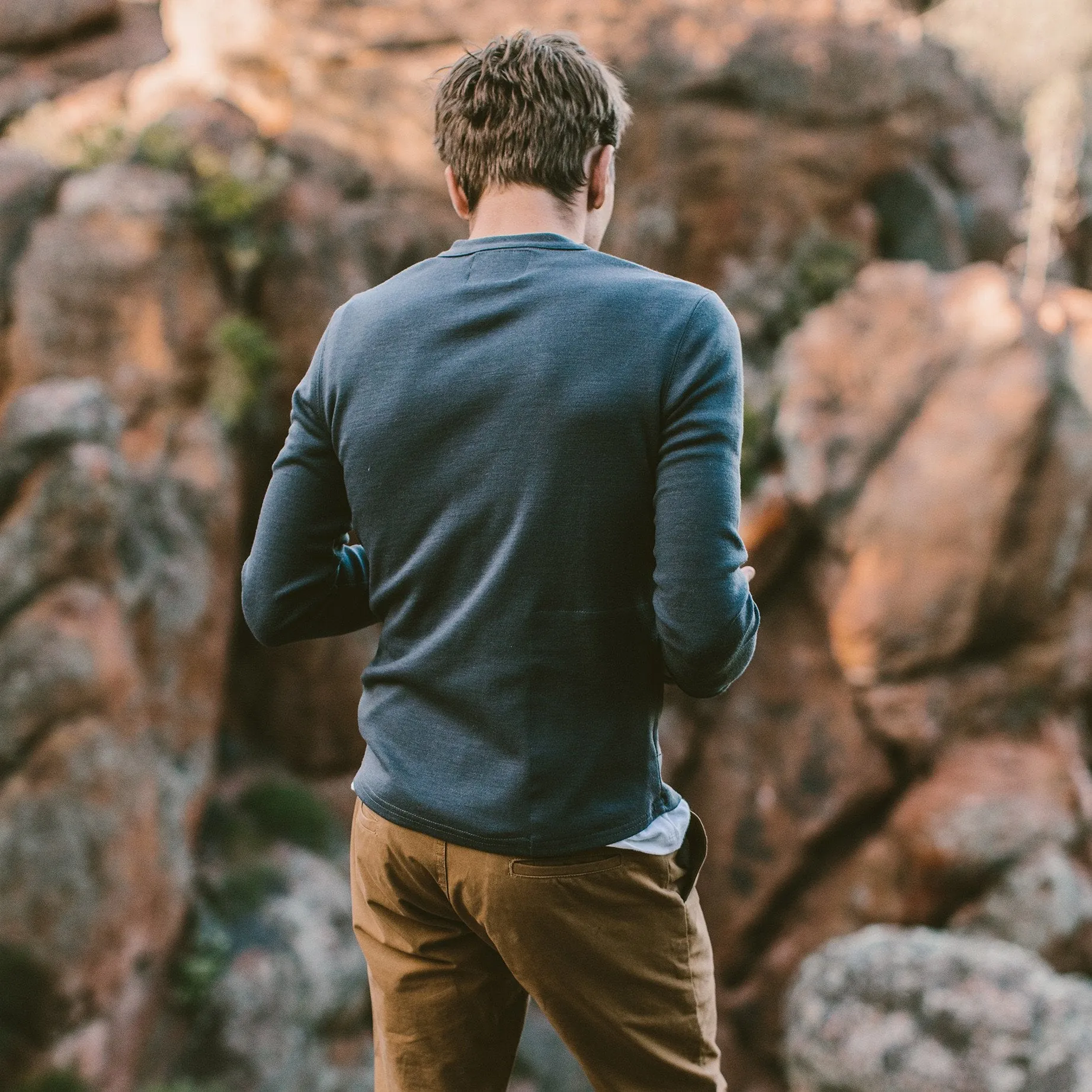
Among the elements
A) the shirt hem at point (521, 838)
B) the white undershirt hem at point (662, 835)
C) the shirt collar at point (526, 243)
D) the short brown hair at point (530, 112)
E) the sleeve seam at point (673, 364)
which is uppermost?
the short brown hair at point (530, 112)

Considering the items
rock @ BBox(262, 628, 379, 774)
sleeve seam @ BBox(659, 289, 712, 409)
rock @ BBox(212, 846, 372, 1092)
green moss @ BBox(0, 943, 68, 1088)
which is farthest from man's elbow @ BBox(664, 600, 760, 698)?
rock @ BBox(262, 628, 379, 774)

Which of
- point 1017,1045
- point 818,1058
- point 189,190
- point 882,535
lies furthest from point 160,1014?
point 882,535

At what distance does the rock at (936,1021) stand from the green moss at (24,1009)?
13.7 feet

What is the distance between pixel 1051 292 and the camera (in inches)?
378

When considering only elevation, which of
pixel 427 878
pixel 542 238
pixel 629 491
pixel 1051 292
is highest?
pixel 542 238

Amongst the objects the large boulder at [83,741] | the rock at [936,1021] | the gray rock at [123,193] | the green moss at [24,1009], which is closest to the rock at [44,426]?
the large boulder at [83,741]

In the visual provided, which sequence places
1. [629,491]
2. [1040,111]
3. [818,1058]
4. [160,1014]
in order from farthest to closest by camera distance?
[1040,111], [160,1014], [818,1058], [629,491]

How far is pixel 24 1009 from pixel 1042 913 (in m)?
7.37

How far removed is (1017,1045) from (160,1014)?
537 cm

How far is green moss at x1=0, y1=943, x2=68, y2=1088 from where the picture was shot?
594 centimetres

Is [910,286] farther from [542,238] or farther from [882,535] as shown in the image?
[542,238]

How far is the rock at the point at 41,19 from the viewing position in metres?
11.6

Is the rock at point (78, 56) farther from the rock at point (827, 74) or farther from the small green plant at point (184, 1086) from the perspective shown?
the small green plant at point (184, 1086)

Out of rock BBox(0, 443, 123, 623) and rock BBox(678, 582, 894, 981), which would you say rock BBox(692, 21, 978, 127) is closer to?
rock BBox(678, 582, 894, 981)
